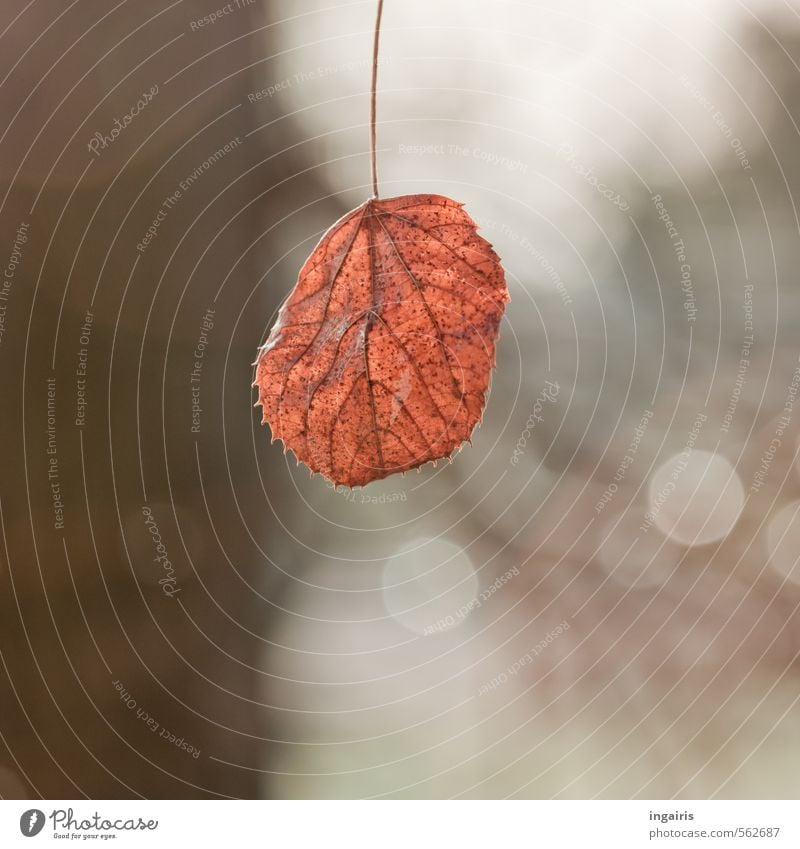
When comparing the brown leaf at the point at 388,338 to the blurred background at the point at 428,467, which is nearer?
the brown leaf at the point at 388,338

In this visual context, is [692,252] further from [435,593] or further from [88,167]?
[88,167]

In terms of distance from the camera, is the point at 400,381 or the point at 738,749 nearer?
the point at 400,381

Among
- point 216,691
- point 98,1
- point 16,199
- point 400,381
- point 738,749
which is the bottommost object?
point 738,749

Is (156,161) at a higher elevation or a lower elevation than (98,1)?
lower

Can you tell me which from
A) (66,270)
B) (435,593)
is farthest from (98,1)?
(435,593)

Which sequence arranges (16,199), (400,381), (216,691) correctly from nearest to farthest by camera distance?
(400,381) < (16,199) < (216,691)

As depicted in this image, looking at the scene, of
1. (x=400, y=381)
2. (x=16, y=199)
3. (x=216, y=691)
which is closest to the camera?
(x=400, y=381)

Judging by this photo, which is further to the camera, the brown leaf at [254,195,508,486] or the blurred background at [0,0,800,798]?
the blurred background at [0,0,800,798]
